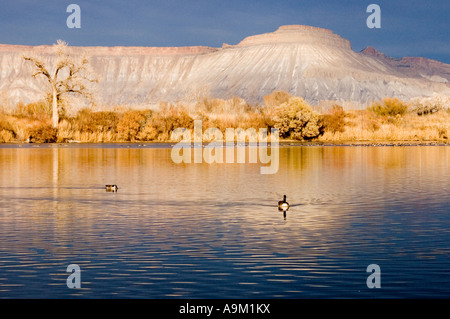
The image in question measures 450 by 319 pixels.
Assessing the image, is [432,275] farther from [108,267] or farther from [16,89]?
[16,89]

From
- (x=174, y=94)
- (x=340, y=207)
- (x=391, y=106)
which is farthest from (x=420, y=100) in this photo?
(x=174, y=94)

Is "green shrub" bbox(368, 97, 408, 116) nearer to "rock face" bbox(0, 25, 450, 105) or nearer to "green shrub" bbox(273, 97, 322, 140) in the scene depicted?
"green shrub" bbox(273, 97, 322, 140)

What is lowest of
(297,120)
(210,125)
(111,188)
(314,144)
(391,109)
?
(111,188)

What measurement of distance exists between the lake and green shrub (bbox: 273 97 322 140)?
3709cm

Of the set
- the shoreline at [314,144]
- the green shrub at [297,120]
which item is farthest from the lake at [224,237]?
the green shrub at [297,120]

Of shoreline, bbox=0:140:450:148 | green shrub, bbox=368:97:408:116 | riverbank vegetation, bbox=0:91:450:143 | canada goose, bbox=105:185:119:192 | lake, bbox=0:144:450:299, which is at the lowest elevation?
lake, bbox=0:144:450:299

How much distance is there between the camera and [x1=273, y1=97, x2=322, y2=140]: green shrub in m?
66.2

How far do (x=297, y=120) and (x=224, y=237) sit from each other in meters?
52.6

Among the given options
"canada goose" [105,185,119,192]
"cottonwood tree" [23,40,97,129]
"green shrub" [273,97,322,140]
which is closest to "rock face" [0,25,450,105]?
"cottonwood tree" [23,40,97,129]

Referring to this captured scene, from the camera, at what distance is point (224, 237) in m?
15.0

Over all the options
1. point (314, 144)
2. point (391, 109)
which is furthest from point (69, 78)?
point (391, 109)

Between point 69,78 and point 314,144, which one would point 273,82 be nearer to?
point 69,78

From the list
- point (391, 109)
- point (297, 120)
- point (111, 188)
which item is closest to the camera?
point (111, 188)

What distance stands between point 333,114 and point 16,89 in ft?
437
